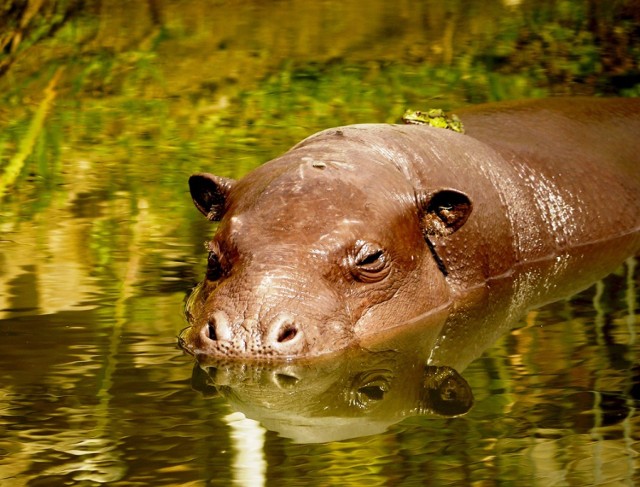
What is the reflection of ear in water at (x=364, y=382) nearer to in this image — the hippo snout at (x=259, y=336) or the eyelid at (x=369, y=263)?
the hippo snout at (x=259, y=336)

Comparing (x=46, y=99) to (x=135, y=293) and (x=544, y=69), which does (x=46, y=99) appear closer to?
(x=544, y=69)

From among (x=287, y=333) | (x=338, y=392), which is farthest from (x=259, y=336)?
(x=338, y=392)

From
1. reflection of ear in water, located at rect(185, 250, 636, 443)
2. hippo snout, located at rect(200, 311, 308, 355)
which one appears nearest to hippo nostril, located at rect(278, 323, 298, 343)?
hippo snout, located at rect(200, 311, 308, 355)

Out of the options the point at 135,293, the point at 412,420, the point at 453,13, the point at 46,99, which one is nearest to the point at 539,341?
the point at 412,420

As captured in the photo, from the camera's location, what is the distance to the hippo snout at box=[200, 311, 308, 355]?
6.28m

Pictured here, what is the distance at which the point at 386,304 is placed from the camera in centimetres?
704

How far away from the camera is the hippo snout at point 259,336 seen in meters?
6.28

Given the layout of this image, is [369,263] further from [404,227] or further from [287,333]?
[287,333]

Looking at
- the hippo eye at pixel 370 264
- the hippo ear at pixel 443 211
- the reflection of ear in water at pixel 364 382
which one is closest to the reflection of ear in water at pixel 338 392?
Result: the reflection of ear in water at pixel 364 382

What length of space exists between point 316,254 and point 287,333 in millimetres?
555

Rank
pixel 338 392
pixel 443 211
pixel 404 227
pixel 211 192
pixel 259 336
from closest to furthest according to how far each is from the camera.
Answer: pixel 338 392, pixel 259 336, pixel 404 227, pixel 443 211, pixel 211 192

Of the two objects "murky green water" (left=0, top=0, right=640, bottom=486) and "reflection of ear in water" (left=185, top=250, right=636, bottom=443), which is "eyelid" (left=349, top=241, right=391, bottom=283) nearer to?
"reflection of ear in water" (left=185, top=250, right=636, bottom=443)

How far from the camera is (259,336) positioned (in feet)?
20.7

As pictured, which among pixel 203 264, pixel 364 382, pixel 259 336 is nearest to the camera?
pixel 364 382
